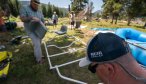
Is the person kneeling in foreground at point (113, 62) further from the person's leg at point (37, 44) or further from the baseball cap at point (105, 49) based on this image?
the person's leg at point (37, 44)

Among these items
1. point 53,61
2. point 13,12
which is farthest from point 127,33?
point 13,12

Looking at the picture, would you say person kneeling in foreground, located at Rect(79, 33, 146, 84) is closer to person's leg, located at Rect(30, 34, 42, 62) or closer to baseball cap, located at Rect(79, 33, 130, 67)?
baseball cap, located at Rect(79, 33, 130, 67)

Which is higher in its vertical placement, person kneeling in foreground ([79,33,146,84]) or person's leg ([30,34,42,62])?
person kneeling in foreground ([79,33,146,84])

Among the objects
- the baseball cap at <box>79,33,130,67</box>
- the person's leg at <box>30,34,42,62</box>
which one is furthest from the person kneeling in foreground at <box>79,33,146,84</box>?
the person's leg at <box>30,34,42,62</box>

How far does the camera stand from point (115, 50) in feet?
4.18

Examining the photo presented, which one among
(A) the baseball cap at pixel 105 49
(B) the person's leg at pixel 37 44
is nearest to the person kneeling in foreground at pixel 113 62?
(A) the baseball cap at pixel 105 49

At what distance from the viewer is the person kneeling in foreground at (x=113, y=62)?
4.00 ft

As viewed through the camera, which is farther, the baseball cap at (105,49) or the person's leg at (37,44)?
the person's leg at (37,44)

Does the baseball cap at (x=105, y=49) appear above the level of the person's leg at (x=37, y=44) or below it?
above

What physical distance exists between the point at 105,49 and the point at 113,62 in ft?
0.35

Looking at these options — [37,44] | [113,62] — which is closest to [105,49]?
[113,62]

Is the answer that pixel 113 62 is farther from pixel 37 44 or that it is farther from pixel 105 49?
pixel 37 44

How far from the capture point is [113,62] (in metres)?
1.23

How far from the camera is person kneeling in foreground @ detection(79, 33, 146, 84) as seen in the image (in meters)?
1.22
